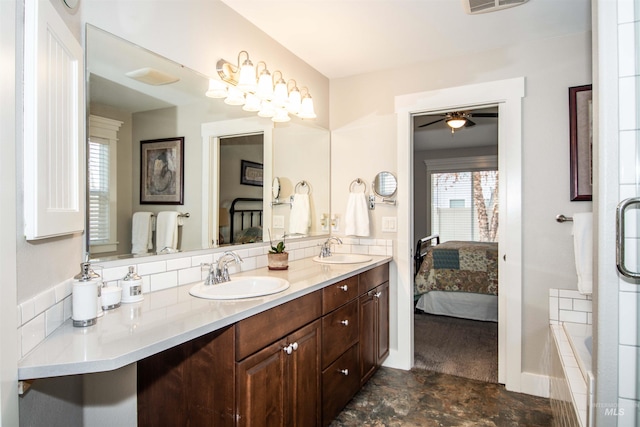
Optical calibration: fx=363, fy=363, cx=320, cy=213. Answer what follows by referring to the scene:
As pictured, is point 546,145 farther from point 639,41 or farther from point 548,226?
point 639,41

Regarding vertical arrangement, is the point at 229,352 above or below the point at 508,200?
below

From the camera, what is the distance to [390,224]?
2861 millimetres

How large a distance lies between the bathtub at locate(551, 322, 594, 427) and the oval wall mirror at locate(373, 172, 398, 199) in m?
1.39

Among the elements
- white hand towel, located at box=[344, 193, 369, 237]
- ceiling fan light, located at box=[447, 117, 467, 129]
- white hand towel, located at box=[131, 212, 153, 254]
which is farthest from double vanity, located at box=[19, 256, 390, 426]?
ceiling fan light, located at box=[447, 117, 467, 129]

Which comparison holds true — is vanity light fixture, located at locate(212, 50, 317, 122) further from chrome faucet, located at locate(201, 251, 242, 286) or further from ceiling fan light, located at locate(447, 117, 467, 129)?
ceiling fan light, located at locate(447, 117, 467, 129)

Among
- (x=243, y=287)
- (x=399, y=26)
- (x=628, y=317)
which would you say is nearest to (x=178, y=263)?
(x=243, y=287)

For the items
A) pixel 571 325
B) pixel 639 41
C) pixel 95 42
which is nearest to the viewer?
pixel 639 41

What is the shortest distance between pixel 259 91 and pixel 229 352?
154 centimetres

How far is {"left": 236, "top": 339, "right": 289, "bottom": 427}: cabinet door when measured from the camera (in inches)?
51.1

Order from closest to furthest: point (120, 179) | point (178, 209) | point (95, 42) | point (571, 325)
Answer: point (95, 42) → point (120, 179) → point (178, 209) → point (571, 325)

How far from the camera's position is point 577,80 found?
2.30 meters

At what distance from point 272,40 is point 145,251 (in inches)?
63.6

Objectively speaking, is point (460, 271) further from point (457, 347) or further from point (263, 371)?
point (263, 371)

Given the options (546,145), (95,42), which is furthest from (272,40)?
(546,145)
